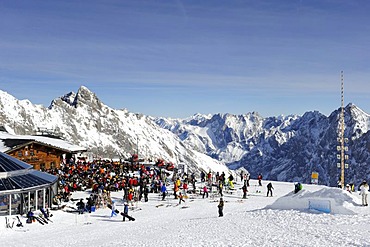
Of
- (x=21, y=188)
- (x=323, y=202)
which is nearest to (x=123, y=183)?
(x=21, y=188)

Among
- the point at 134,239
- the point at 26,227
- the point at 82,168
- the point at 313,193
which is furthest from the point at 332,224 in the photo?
the point at 82,168

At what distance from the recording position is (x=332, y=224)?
1052 inches

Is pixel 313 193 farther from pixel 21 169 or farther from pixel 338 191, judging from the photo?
pixel 21 169

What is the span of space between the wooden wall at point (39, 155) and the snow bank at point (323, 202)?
36.5 meters

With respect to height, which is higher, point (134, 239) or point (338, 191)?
point (338, 191)

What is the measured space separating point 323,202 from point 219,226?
26.2 ft

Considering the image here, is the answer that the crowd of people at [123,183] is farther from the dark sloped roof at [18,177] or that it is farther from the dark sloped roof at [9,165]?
the dark sloped roof at [9,165]

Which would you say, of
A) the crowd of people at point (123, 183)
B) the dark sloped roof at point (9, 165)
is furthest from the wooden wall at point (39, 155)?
the dark sloped roof at point (9, 165)

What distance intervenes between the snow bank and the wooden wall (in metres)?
36.5

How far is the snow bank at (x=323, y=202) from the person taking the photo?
99.0ft

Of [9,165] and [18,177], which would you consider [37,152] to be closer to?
[9,165]

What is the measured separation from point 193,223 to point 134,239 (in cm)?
538

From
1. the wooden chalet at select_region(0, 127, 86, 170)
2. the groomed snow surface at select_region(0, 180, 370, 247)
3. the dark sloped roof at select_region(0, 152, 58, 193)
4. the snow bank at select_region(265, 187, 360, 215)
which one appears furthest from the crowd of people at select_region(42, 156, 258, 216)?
the snow bank at select_region(265, 187, 360, 215)

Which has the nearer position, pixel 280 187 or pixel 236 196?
pixel 236 196
